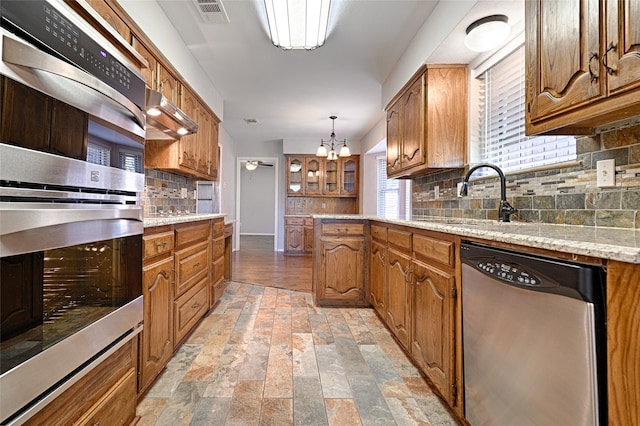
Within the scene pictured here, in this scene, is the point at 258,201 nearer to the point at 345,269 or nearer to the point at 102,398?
the point at 345,269

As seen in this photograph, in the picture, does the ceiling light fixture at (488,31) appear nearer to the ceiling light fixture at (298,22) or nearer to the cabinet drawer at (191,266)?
the ceiling light fixture at (298,22)

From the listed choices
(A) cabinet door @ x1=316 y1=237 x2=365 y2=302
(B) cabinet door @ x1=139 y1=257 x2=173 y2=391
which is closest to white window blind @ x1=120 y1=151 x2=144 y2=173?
(B) cabinet door @ x1=139 y1=257 x2=173 y2=391

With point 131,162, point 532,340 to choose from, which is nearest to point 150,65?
point 131,162

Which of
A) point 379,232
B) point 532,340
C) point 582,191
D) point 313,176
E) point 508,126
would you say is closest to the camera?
point 532,340

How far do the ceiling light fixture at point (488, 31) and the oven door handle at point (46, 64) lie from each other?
2.01 meters

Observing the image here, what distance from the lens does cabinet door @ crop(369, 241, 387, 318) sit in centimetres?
251

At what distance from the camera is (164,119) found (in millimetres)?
2104

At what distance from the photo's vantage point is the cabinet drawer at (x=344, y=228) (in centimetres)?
300

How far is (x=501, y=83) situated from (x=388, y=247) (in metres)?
1.47

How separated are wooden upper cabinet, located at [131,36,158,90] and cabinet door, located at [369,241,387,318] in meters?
2.25

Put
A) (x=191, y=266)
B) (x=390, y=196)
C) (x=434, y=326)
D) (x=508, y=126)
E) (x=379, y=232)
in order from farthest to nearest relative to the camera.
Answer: (x=390, y=196) < (x=379, y=232) < (x=191, y=266) < (x=508, y=126) < (x=434, y=326)

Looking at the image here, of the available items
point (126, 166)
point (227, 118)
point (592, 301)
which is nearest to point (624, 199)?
point (592, 301)

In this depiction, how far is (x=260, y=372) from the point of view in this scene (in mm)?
1799

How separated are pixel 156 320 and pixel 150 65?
1889mm
